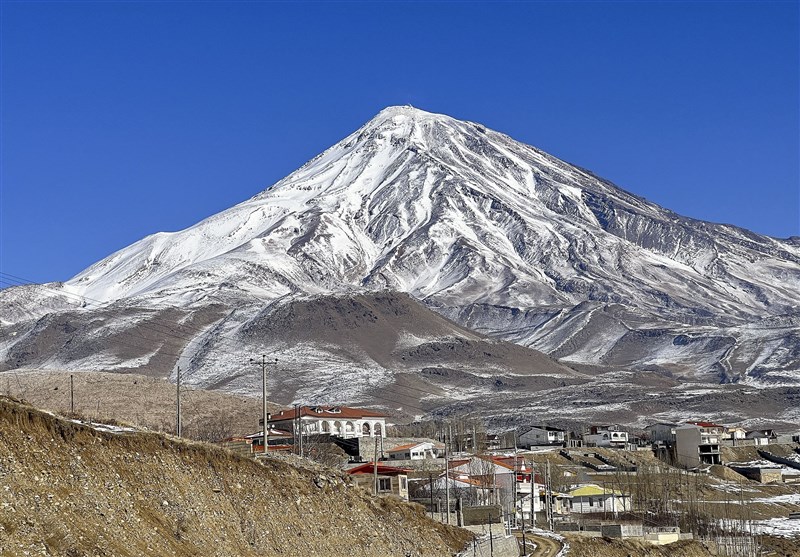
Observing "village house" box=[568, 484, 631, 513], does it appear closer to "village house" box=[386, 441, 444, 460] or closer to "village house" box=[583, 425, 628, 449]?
"village house" box=[386, 441, 444, 460]

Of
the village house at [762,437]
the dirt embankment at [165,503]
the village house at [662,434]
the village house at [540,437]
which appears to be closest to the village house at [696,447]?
the village house at [662,434]

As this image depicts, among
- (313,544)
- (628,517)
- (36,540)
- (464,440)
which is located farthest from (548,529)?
(464,440)

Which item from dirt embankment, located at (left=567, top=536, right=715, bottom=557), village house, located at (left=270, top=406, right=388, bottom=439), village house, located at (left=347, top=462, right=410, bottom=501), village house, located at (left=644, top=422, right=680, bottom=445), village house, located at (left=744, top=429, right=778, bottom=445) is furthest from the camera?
village house, located at (left=744, top=429, right=778, bottom=445)

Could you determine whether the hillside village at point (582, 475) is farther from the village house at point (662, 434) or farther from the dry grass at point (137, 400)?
the dry grass at point (137, 400)

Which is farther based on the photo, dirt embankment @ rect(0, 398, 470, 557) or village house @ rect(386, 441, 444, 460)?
village house @ rect(386, 441, 444, 460)

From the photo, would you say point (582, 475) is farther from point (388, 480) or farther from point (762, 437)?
point (762, 437)

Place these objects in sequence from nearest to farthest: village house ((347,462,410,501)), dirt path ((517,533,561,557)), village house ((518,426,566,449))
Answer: dirt path ((517,533,561,557)), village house ((347,462,410,501)), village house ((518,426,566,449))

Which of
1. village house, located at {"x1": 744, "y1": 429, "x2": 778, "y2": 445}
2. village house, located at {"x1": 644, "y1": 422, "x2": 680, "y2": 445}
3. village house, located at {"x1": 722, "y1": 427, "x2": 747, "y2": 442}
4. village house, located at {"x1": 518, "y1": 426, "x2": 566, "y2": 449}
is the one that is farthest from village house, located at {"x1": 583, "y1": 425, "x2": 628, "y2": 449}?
village house, located at {"x1": 744, "y1": 429, "x2": 778, "y2": 445}
